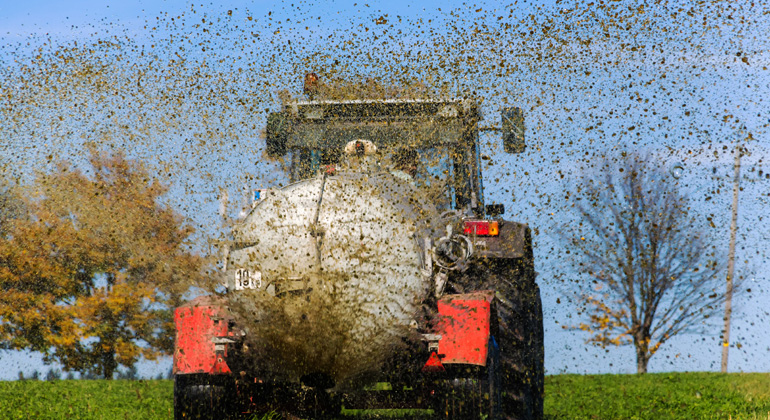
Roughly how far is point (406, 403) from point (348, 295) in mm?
1281

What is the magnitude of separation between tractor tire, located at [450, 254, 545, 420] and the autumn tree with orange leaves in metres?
11.9

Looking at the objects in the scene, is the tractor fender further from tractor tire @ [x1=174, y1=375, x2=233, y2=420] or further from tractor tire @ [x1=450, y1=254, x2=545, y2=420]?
tractor tire @ [x1=450, y1=254, x2=545, y2=420]

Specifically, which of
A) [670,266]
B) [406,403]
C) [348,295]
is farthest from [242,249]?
[670,266]

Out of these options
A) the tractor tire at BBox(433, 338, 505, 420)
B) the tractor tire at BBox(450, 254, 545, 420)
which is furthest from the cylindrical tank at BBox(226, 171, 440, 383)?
the tractor tire at BBox(450, 254, 545, 420)

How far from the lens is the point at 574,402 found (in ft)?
37.6

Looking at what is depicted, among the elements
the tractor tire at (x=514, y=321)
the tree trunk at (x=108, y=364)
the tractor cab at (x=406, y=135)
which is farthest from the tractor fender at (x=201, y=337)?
the tree trunk at (x=108, y=364)

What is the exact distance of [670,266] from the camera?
20797 mm

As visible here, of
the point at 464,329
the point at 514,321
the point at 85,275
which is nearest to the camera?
the point at 464,329

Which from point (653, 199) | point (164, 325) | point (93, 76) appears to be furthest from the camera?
point (164, 325)

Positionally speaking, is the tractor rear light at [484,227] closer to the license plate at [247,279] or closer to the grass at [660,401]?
the license plate at [247,279]

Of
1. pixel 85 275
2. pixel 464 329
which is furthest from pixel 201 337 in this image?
pixel 85 275

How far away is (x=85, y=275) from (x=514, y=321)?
15072 mm

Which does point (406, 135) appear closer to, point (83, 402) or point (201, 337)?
point (201, 337)

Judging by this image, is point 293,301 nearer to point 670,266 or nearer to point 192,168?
point 192,168
